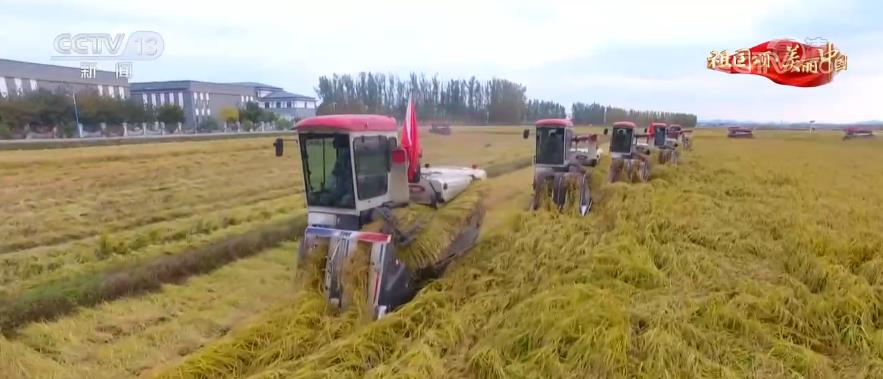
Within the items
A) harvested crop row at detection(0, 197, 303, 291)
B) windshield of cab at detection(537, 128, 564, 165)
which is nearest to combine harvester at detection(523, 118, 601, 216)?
windshield of cab at detection(537, 128, 564, 165)

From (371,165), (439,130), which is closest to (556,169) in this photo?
(371,165)

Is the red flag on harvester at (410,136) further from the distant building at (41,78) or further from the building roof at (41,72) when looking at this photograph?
the building roof at (41,72)

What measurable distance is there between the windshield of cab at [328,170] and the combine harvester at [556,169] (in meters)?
4.81

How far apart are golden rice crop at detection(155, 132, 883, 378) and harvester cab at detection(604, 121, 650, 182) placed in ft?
20.7

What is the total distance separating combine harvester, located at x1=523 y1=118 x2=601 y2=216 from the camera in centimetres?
945

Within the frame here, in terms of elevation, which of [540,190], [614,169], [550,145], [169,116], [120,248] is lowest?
[120,248]

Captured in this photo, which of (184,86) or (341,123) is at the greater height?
(184,86)

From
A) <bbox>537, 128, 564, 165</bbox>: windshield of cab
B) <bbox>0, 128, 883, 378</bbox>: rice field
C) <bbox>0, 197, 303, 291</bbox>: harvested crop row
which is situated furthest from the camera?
<bbox>537, 128, 564, 165</bbox>: windshield of cab

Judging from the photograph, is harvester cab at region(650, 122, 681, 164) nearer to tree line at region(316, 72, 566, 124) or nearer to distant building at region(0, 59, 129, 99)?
tree line at region(316, 72, 566, 124)

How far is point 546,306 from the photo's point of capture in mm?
3727

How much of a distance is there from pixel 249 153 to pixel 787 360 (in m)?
21.9

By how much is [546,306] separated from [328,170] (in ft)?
10.4

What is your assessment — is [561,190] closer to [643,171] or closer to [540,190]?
[540,190]

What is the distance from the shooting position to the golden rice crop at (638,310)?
314 cm
